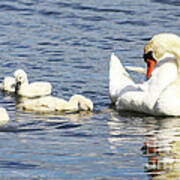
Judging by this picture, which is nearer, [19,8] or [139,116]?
[139,116]

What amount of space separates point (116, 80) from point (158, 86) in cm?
143

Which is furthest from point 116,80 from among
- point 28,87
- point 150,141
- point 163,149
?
point 163,149

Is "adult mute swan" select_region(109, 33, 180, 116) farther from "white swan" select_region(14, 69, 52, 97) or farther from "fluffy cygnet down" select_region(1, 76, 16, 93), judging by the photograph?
"fluffy cygnet down" select_region(1, 76, 16, 93)

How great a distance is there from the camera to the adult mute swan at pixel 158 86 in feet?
41.2

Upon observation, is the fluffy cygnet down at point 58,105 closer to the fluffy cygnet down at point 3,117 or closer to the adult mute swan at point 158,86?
the adult mute swan at point 158,86

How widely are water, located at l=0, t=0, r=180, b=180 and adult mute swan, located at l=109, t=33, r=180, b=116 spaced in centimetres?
23

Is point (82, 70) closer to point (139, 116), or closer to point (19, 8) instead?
point (139, 116)

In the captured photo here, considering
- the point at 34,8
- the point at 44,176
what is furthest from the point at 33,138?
the point at 34,8

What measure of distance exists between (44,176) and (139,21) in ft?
36.6

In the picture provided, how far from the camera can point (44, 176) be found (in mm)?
9055

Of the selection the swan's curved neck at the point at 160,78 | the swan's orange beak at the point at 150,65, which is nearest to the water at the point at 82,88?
the swan's curved neck at the point at 160,78

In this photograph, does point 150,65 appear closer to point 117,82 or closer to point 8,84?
point 117,82

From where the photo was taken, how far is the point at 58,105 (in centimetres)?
1284

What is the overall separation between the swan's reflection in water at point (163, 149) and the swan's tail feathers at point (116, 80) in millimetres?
1480
